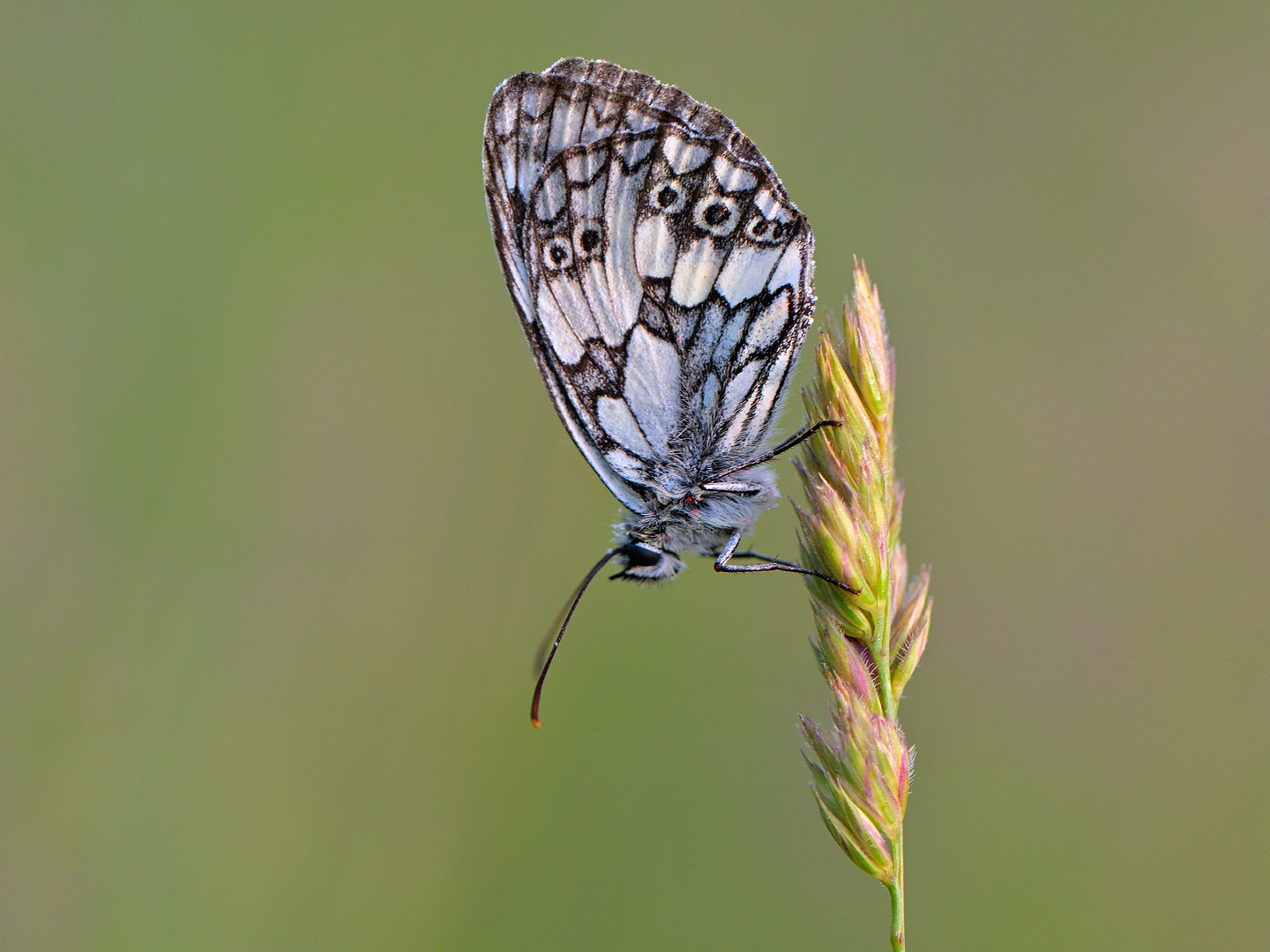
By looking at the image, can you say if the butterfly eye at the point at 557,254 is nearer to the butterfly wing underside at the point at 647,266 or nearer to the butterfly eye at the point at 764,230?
the butterfly wing underside at the point at 647,266

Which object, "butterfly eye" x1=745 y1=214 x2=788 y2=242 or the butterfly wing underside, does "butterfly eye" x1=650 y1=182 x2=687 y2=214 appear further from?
"butterfly eye" x1=745 y1=214 x2=788 y2=242

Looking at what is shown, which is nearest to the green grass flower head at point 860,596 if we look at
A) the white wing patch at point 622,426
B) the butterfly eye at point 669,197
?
the white wing patch at point 622,426

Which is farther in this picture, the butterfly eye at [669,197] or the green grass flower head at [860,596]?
the butterfly eye at [669,197]

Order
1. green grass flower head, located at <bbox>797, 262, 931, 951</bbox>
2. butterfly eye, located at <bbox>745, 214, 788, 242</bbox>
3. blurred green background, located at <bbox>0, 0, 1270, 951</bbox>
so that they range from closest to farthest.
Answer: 1. green grass flower head, located at <bbox>797, 262, 931, 951</bbox>
2. butterfly eye, located at <bbox>745, 214, 788, 242</bbox>
3. blurred green background, located at <bbox>0, 0, 1270, 951</bbox>

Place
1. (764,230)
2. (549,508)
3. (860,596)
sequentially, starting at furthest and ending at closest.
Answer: (549,508) → (764,230) → (860,596)

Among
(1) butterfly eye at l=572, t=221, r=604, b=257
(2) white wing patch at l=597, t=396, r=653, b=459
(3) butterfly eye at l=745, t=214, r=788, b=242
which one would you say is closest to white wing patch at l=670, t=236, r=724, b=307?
(3) butterfly eye at l=745, t=214, r=788, b=242

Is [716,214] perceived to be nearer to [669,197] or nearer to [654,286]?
[669,197]

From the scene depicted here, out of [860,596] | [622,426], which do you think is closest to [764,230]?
[622,426]
